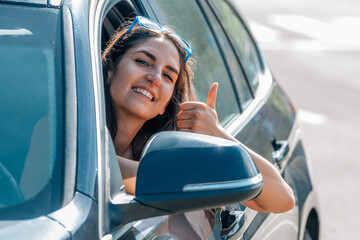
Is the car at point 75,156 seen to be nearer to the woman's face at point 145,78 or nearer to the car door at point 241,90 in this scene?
the woman's face at point 145,78

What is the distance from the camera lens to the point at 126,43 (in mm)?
2842

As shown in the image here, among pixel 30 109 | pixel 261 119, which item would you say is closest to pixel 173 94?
pixel 261 119

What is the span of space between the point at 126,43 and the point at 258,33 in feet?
40.6

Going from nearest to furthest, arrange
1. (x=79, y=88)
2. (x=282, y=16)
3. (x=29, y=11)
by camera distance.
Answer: (x=79, y=88) < (x=29, y=11) < (x=282, y=16)

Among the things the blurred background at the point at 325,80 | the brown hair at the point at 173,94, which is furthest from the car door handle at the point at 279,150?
the blurred background at the point at 325,80

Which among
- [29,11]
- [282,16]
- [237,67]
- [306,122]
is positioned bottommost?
[282,16]

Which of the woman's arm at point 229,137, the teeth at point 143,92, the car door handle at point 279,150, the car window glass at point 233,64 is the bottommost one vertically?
the car door handle at point 279,150

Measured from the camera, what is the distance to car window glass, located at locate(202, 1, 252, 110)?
12.0 feet

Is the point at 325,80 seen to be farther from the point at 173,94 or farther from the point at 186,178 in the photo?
the point at 186,178

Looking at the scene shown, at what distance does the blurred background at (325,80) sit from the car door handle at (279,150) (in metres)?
2.56

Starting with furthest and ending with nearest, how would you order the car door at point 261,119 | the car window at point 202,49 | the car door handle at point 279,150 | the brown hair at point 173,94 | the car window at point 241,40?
the car window at point 241,40 → the car door handle at point 279,150 → the car window at point 202,49 → the car door at point 261,119 → the brown hair at point 173,94

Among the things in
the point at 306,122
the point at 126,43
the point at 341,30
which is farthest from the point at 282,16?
the point at 126,43

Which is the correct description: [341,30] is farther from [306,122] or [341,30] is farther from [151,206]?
[151,206]

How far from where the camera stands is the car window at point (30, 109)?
1.94m
